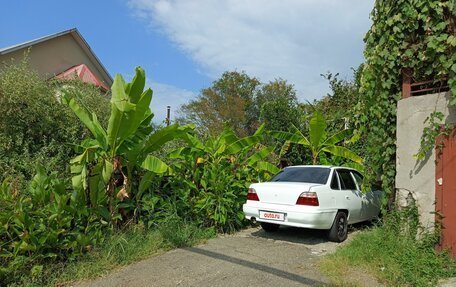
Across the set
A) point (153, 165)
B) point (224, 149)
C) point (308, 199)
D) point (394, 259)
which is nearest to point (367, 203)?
point (308, 199)

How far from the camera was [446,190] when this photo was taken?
18.9 ft

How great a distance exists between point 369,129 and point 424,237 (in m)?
2.41

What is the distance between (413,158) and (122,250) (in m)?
5.05

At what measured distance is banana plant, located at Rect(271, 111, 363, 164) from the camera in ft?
35.6

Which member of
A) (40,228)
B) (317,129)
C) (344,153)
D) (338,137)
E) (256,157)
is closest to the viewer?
(40,228)

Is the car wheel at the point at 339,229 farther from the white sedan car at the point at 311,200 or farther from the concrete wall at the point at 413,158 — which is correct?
the concrete wall at the point at 413,158

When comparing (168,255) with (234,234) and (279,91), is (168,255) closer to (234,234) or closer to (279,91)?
(234,234)

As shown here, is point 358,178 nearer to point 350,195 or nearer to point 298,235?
point 350,195

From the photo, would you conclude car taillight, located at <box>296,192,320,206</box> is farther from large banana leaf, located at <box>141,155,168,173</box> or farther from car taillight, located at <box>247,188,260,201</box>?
large banana leaf, located at <box>141,155,168,173</box>

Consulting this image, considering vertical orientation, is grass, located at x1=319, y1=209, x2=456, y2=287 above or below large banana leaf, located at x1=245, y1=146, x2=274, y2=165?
below

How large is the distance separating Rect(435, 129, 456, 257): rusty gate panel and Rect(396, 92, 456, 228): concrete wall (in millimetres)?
131

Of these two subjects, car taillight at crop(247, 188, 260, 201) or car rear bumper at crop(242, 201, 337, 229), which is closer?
car rear bumper at crop(242, 201, 337, 229)

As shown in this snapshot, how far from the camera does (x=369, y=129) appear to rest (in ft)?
24.9

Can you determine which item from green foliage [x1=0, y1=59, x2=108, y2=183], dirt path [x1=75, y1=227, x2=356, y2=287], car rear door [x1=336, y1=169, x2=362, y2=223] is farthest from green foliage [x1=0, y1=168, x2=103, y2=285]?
car rear door [x1=336, y1=169, x2=362, y2=223]
